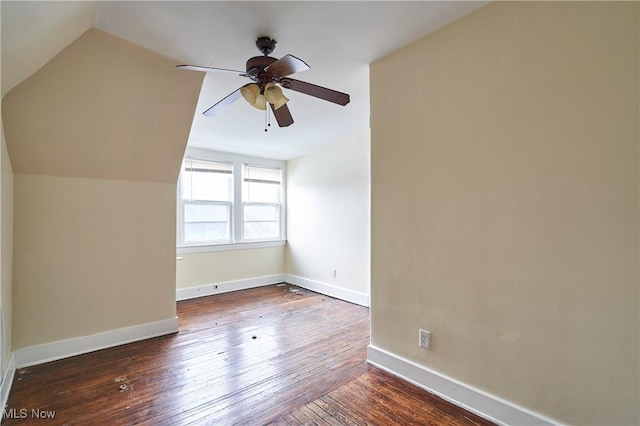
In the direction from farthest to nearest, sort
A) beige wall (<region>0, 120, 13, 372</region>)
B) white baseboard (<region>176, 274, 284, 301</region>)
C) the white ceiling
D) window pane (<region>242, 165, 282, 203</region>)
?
window pane (<region>242, 165, 282, 203</region>), white baseboard (<region>176, 274, 284, 301</region>), beige wall (<region>0, 120, 13, 372</region>), the white ceiling

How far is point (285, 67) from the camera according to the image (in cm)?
176

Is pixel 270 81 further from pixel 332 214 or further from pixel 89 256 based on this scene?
pixel 332 214

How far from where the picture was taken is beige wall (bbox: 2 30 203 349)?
2205mm

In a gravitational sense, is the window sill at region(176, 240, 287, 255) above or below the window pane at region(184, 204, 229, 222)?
below

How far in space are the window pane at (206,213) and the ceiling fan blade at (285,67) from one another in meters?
3.25

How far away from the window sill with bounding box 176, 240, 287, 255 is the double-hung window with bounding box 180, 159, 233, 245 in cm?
11

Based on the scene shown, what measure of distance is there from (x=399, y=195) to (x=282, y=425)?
1691 millimetres

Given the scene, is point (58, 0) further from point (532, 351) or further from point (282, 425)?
point (532, 351)

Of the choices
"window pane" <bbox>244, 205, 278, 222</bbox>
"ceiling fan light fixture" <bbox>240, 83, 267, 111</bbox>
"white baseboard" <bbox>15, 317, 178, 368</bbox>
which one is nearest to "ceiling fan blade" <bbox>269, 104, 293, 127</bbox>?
"ceiling fan light fixture" <bbox>240, 83, 267, 111</bbox>

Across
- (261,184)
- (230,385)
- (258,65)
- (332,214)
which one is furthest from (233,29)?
(261,184)

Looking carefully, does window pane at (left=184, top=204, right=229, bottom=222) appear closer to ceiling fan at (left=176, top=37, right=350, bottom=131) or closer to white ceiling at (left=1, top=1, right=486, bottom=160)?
white ceiling at (left=1, top=1, right=486, bottom=160)

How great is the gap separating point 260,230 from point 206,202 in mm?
1072

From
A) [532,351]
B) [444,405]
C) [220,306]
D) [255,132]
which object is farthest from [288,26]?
[220,306]

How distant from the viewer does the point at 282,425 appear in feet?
5.86
